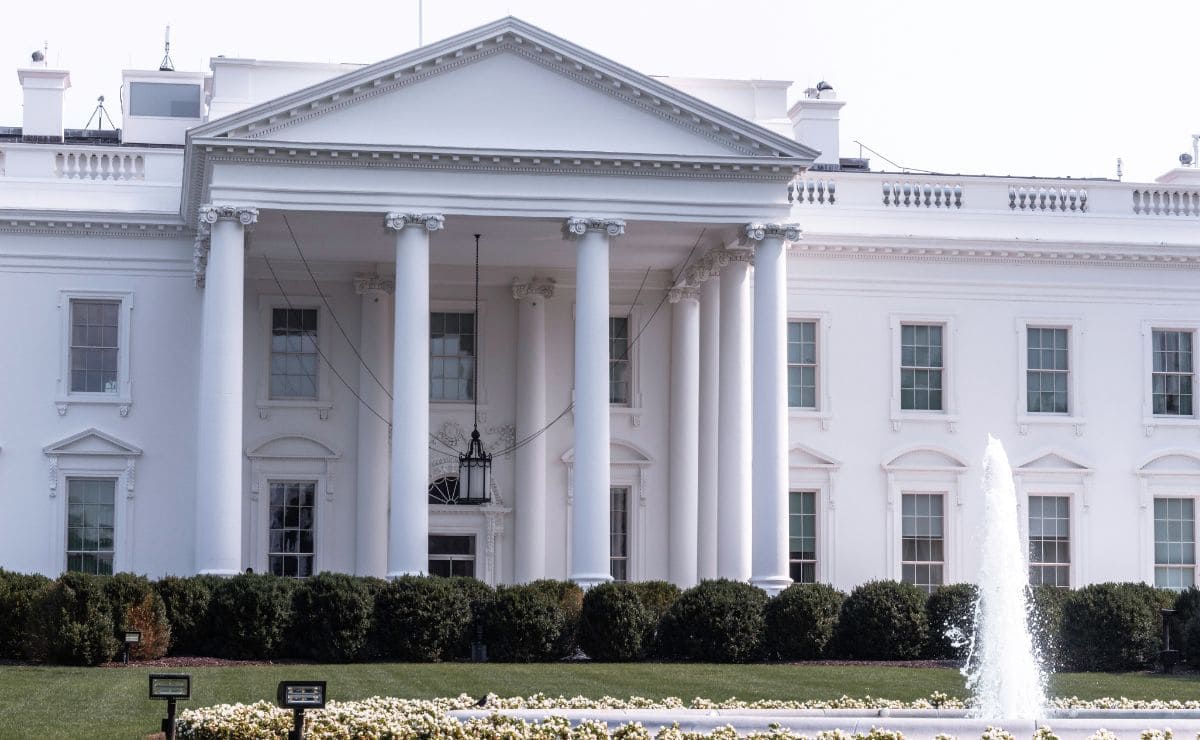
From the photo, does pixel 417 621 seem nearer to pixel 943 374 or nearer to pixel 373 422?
pixel 373 422

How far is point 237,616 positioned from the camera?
28.0 metres

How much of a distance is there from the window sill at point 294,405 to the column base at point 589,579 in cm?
775

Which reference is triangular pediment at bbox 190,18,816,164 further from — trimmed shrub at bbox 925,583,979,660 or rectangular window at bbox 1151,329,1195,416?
rectangular window at bbox 1151,329,1195,416

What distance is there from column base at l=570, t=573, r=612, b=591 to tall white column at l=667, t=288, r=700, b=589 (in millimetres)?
5945

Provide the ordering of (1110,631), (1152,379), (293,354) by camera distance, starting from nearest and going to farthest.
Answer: (1110,631) → (293,354) → (1152,379)

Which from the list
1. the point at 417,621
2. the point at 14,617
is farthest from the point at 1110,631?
the point at 14,617

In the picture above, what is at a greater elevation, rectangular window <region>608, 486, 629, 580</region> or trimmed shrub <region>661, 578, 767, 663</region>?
rectangular window <region>608, 486, 629, 580</region>

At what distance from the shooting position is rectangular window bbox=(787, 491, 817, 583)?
3703 cm

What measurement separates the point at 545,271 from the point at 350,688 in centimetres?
1558

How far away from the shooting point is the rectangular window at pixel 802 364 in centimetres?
3753

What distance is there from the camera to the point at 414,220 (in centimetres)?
3138

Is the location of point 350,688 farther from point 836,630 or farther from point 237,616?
point 836,630

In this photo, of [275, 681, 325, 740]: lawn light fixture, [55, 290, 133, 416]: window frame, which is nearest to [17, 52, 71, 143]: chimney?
[55, 290, 133, 416]: window frame

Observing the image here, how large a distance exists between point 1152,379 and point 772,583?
11.4 meters
